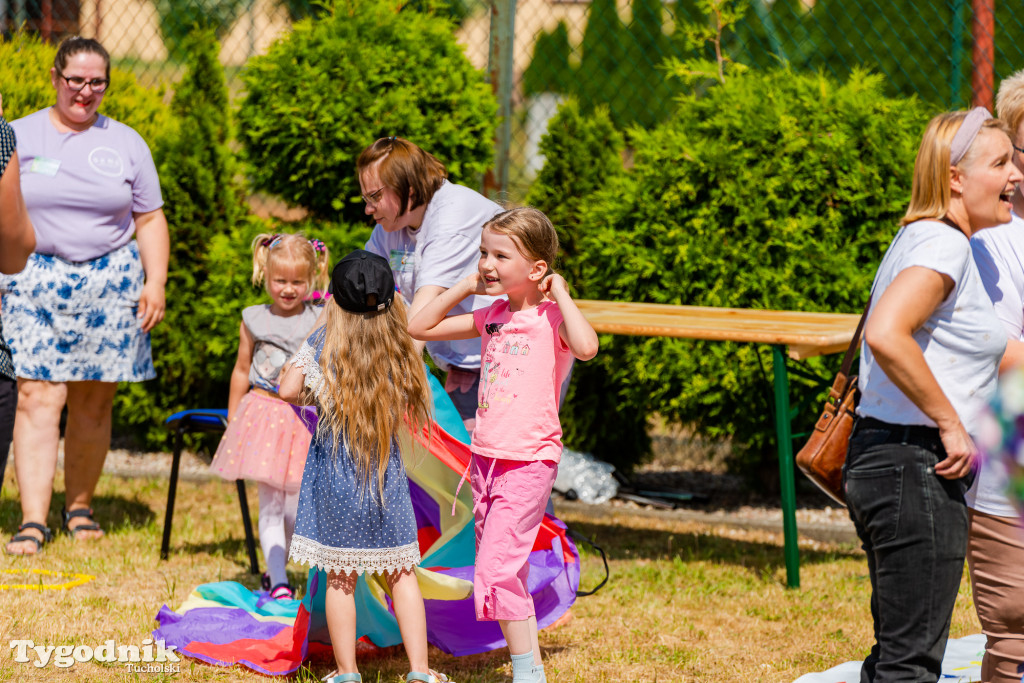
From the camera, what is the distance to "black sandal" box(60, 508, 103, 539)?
16.3ft

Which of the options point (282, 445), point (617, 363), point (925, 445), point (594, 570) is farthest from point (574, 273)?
point (925, 445)

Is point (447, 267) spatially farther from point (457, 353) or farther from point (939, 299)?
point (939, 299)

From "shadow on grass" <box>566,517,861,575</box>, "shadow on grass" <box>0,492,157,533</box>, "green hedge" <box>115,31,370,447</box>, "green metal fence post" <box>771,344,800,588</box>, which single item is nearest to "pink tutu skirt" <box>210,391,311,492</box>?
"shadow on grass" <box>0,492,157,533</box>

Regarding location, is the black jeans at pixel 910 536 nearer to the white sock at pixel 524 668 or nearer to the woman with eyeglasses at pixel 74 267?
the white sock at pixel 524 668

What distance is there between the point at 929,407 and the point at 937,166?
22.1 inches

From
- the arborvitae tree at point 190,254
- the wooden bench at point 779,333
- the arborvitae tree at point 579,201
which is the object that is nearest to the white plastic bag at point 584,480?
the arborvitae tree at point 579,201

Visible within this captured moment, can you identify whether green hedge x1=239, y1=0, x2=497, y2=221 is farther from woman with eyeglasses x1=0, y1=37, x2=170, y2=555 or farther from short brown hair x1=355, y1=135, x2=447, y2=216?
short brown hair x1=355, y1=135, x2=447, y2=216

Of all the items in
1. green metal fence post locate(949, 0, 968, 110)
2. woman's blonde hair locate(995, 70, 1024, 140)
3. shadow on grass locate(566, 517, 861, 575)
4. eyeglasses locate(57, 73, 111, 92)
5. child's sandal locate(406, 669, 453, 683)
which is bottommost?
shadow on grass locate(566, 517, 861, 575)

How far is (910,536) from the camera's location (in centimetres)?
241

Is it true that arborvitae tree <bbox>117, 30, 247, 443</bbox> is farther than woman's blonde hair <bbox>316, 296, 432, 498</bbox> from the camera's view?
Yes

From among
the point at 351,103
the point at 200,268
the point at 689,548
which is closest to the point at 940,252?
the point at 689,548

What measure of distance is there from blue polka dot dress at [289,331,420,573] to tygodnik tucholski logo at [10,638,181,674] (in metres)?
0.70

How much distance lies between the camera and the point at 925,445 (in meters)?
2.42

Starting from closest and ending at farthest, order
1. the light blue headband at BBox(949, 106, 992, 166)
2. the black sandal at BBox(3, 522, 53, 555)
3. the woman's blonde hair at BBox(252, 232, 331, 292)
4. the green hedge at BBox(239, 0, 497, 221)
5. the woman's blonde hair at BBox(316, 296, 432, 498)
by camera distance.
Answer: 1. the light blue headband at BBox(949, 106, 992, 166)
2. the woman's blonde hair at BBox(316, 296, 432, 498)
3. the woman's blonde hair at BBox(252, 232, 331, 292)
4. the black sandal at BBox(3, 522, 53, 555)
5. the green hedge at BBox(239, 0, 497, 221)
